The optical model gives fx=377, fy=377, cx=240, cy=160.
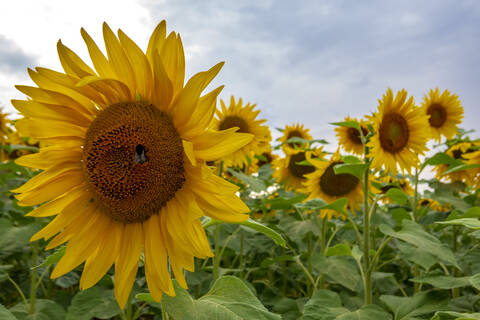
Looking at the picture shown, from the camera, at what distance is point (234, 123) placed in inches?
168

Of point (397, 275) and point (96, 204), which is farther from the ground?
point (96, 204)

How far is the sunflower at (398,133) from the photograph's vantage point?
2840mm

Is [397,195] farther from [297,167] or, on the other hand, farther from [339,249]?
[297,167]

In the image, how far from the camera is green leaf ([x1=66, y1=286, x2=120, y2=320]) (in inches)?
80.7

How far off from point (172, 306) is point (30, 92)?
91 centimetres

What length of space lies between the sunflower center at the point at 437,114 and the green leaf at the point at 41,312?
14.9 feet

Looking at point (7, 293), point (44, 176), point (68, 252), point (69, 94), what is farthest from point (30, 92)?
point (7, 293)

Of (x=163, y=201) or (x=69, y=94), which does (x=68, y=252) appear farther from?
(x=69, y=94)

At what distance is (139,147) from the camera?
4.29ft

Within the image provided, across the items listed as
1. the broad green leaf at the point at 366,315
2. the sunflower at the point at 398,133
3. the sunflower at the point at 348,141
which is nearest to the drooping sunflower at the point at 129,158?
the broad green leaf at the point at 366,315

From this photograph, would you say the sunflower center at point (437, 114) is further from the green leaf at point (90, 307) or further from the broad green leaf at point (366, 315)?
the green leaf at point (90, 307)

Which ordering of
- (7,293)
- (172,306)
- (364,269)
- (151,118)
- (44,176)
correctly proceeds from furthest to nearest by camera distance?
(7,293) < (364,269) < (44,176) < (151,118) < (172,306)

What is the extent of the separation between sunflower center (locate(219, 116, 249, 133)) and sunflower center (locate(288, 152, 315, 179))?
65 centimetres

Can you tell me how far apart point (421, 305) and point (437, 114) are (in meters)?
3.50
